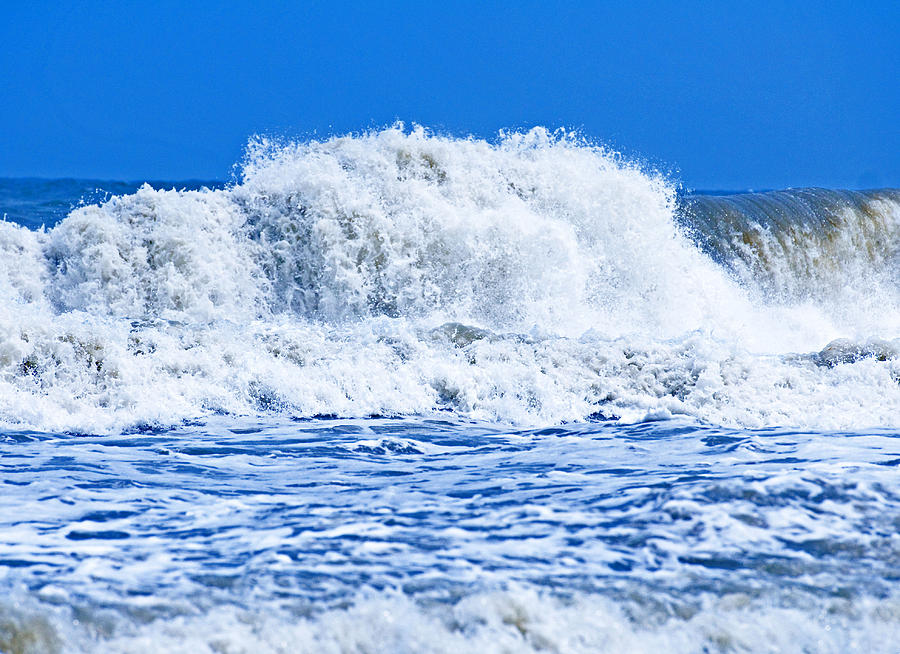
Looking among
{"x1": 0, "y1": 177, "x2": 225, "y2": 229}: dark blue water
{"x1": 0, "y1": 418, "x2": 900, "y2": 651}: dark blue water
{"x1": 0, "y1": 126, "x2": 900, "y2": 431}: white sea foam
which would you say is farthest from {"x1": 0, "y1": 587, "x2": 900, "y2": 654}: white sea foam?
{"x1": 0, "y1": 177, "x2": 225, "y2": 229}: dark blue water

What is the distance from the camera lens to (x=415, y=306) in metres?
10.6

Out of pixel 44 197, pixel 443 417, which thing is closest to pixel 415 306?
pixel 443 417

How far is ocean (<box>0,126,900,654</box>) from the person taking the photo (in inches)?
123

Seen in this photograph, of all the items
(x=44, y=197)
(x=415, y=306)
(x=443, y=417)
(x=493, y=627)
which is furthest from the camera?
(x=44, y=197)

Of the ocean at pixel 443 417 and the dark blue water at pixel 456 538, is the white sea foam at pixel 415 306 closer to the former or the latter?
the ocean at pixel 443 417

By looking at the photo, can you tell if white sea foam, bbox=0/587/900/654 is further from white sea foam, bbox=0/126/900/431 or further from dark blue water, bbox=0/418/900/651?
white sea foam, bbox=0/126/900/431

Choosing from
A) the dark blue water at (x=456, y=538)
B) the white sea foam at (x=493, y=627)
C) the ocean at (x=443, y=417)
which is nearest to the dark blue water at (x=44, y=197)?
the ocean at (x=443, y=417)

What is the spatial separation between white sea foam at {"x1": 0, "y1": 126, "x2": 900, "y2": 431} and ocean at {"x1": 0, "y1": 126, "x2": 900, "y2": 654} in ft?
0.10

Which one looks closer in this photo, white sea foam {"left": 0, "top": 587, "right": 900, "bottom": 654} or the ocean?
white sea foam {"left": 0, "top": 587, "right": 900, "bottom": 654}

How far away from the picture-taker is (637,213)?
12.1 metres

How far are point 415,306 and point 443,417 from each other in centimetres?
390

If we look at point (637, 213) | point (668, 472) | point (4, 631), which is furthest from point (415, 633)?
point (637, 213)

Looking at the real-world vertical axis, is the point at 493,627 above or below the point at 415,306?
below

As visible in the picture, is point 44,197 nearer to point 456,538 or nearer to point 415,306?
point 415,306
